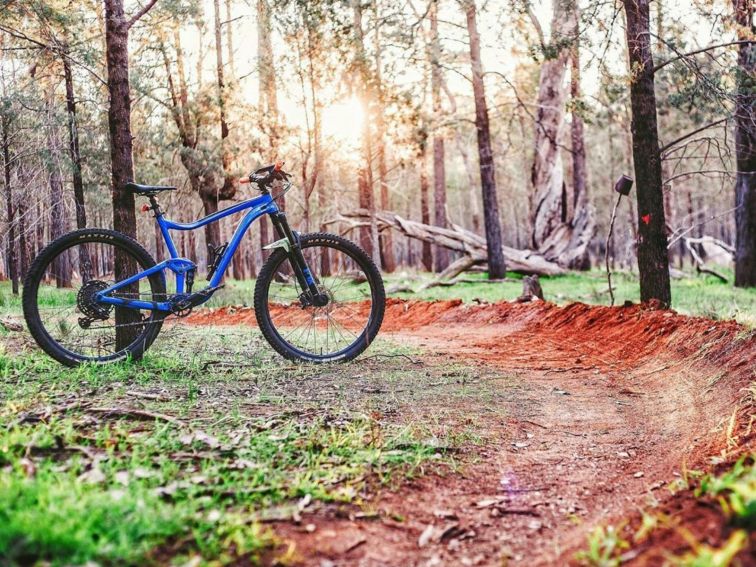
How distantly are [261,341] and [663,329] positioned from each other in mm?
4257

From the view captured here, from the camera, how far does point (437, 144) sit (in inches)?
1070

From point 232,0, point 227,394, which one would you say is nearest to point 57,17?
point 232,0

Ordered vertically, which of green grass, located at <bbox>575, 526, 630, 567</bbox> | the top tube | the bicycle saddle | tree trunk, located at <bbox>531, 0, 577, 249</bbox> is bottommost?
green grass, located at <bbox>575, 526, 630, 567</bbox>

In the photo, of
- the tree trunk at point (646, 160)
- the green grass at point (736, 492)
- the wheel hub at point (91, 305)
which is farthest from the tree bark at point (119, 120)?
the tree trunk at point (646, 160)

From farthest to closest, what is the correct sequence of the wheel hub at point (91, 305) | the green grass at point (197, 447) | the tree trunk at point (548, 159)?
the tree trunk at point (548, 159), the wheel hub at point (91, 305), the green grass at point (197, 447)

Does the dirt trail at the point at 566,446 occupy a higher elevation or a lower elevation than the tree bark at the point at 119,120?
lower

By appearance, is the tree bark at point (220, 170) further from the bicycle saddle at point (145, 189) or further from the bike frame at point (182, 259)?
the bike frame at point (182, 259)

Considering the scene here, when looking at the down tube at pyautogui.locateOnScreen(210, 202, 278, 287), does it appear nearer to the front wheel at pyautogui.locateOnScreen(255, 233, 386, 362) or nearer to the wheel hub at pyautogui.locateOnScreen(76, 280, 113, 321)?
the front wheel at pyautogui.locateOnScreen(255, 233, 386, 362)

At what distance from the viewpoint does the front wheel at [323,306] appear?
17.4 feet

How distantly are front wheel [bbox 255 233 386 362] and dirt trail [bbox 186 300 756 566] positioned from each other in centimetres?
132

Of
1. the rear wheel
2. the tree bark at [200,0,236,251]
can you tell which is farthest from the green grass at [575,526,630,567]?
the tree bark at [200,0,236,251]

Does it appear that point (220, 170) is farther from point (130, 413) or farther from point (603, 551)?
point (603, 551)

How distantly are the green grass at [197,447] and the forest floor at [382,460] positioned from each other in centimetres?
1

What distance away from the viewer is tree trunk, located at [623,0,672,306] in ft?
23.7
